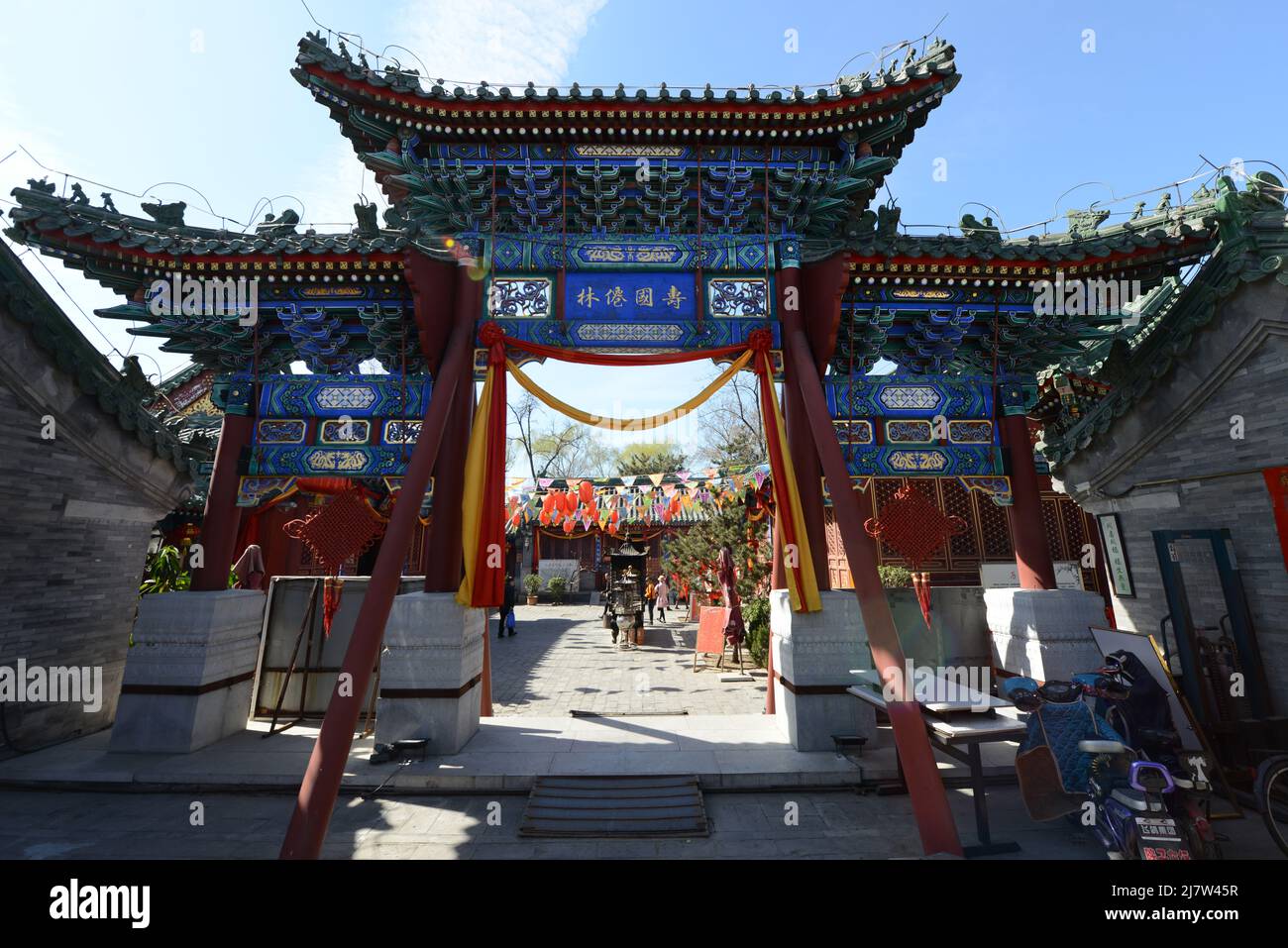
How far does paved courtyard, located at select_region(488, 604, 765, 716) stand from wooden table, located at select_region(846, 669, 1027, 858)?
4.02m

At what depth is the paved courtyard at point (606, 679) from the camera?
29.0ft

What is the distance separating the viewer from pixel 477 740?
615 cm

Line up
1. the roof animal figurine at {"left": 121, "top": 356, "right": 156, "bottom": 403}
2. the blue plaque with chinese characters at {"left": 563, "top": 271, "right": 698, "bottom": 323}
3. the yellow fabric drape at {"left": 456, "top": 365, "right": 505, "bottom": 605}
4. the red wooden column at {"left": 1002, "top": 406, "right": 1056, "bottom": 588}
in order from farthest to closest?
the roof animal figurine at {"left": 121, "top": 356, "right": 156, "bottom": 403}
the blue plaque with chinese characters at {"left": 563, "top": 271, "right": 698, "bottom": 323}
the red wooden column at {"left": 1002, "top": 406, "right": 1056, "bottom": 588}
the yellow fabric drape at {"left": 456, "top": 365, "right": 505, "bottom": 605}

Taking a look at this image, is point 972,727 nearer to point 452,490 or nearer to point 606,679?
point 452,490

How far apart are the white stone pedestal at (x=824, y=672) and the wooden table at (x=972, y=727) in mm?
1021

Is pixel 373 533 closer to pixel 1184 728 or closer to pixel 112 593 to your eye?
pixel 112 593

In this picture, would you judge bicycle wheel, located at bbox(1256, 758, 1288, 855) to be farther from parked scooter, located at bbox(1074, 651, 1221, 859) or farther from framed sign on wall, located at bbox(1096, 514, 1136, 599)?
framed sign on wall, located at bbox(1096, 514, 1136, 599)

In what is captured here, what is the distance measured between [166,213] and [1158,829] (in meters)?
12.1

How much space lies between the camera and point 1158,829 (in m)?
3.38

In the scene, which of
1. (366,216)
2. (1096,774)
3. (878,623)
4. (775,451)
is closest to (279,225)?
(366,216)

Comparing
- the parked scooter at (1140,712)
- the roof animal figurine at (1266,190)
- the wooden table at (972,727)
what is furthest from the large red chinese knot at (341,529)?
the roof animal figurine at (1266,190)

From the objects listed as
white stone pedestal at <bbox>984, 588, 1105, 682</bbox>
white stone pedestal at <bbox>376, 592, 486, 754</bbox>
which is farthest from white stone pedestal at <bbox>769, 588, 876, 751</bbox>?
white stone pedestal at <bbox>376, 592, 486, 754</bbox>

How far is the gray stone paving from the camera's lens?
4125mm
